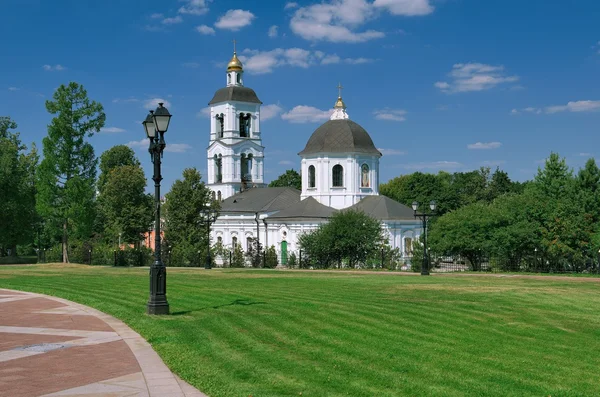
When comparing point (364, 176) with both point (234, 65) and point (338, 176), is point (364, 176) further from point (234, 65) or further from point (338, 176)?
point (234, 65)

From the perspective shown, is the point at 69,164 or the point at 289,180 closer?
the point at 69,164

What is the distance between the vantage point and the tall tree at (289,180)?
360 ft

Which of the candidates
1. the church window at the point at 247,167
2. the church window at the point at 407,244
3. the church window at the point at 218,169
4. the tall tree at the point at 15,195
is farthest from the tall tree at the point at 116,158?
the church window at the point at 407,244

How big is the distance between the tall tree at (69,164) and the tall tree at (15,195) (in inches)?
461

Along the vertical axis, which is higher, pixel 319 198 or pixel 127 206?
pixel 319 198

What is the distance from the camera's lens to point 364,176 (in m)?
65.6

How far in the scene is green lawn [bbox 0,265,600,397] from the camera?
855 cm

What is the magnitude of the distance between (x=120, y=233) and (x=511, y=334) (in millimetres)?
53060

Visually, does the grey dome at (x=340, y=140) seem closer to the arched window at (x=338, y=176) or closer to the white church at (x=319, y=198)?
the white church at (x=319, y=198)

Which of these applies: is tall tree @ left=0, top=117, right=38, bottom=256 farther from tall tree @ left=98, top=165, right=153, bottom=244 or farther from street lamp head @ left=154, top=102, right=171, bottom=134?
street lamp head @ left=154, top=102, right=171, bottom=134

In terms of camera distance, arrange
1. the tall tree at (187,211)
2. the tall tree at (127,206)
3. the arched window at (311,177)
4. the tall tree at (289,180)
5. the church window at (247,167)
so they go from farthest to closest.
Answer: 1. the tall tree at (289,180)
2. the church window at (247,167)
3. the arched window at (311,177)
4. the tall tree at (127,206)
5. the tall tree at (187,211)

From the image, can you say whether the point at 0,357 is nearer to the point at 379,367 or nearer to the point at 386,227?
the point at 379,367

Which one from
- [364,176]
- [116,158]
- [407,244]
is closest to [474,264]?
[407,244]

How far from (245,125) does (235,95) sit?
4.02 metres
